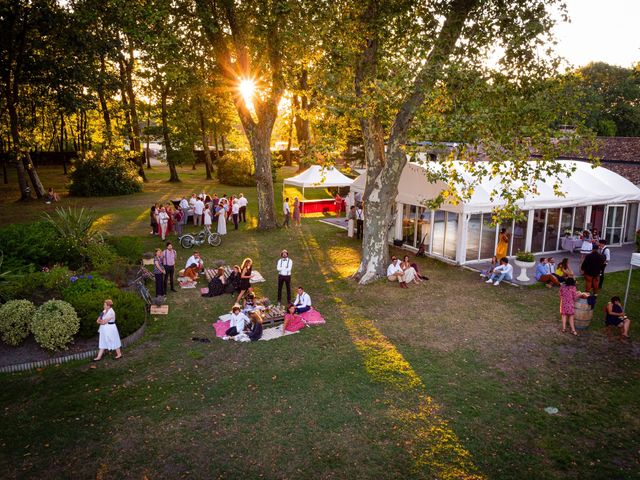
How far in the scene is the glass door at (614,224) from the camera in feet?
68.3

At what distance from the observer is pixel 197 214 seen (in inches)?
961

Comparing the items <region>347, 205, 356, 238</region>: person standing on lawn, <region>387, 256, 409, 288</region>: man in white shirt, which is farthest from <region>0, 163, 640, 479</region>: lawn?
<region>347, 205, 356, 238</region>: person standing on lawn

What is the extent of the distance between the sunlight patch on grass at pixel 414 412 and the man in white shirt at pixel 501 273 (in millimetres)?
5735

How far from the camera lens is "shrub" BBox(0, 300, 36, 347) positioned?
10.0 m

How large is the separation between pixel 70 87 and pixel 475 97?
25.4m

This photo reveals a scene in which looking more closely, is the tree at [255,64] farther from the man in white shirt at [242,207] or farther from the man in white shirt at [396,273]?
the man in white shirt at [396,273]

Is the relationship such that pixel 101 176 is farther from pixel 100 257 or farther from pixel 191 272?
pixel 191 272

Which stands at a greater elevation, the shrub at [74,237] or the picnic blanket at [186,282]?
the shrub at [74,237]

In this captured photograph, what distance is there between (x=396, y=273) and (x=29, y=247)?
1168 cm

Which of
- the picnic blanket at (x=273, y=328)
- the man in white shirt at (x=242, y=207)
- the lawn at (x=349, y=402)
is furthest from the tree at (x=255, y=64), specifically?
the picnic blanket at (x=273, y=328)

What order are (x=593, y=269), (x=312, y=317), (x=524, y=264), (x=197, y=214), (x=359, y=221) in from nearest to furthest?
(x=312, y=317) → (x=593, y=269) → (x=524, y=264) → (x=359, y=221) → (x=197, y=214)

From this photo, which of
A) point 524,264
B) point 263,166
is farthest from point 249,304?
point 263,166

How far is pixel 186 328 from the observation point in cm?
1197

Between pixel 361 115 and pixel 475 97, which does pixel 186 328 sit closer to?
pixel 361 115
